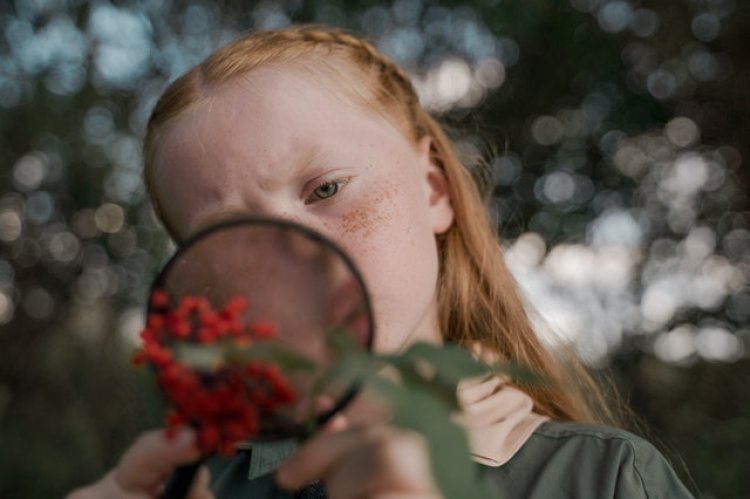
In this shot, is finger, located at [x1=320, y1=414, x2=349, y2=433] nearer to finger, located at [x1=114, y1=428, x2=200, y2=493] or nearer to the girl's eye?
finger, located at [x1=114, y1=428, x2=200, y2=493]

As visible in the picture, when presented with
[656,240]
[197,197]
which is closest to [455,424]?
[197,197]

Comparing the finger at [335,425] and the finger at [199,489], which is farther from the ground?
the finger at [335,425]

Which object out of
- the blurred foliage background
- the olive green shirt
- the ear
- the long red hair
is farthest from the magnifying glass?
the blurred foliage background

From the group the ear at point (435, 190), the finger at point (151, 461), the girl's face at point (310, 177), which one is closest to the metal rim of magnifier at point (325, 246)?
the finger at point (151, 461)

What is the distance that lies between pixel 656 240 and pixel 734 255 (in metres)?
0.28

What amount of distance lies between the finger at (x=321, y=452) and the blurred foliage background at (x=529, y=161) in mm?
2457

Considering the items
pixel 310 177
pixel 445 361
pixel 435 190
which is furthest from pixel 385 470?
pixel 435 190

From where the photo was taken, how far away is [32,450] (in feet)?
11.3

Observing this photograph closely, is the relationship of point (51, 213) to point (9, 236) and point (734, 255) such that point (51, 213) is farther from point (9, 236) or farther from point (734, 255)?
point (734, 255)

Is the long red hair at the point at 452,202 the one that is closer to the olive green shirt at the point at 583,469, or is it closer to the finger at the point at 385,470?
the olive green shirt at the point at 583,469

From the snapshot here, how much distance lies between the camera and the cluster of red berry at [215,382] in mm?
931

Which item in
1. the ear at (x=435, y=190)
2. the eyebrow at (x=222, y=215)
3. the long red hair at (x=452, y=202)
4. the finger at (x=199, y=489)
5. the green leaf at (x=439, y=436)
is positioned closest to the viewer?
the green leaf at (x=439, y=436)

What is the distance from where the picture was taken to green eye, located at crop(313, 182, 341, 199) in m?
1.61

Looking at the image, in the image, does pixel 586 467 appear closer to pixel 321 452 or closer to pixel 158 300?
pixel 321 452
